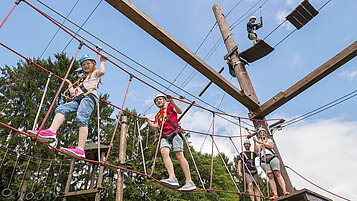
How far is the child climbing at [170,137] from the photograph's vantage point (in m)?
3.03

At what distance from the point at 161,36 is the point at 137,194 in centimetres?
1109

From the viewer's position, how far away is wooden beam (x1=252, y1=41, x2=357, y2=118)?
432 centimetres

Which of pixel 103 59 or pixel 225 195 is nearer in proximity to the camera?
pixel 103 59

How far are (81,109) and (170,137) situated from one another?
1141 millimetres

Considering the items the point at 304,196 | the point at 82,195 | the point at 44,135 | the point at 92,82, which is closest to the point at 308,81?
the point at 304,196

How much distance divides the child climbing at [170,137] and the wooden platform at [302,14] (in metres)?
3.58

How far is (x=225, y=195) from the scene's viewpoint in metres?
15.8

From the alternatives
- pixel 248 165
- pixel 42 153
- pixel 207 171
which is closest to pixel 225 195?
pixel 207 171

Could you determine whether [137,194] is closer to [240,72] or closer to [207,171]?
[207,171]

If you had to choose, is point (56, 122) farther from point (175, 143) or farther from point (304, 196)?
point (304, 196)

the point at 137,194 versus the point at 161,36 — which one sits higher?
the point at 161,36

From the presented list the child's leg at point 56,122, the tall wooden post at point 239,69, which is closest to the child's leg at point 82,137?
the child's leg at point 56,122

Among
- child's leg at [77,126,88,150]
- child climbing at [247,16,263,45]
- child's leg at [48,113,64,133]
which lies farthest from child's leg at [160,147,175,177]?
child climbing at [247,16,263,45]

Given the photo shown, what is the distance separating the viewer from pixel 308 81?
464 centimetres
